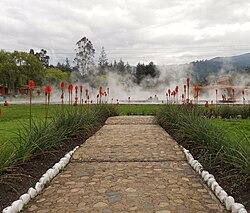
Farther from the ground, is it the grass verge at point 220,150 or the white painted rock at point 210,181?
the grass verge at point 220,150

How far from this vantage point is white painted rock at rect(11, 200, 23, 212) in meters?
2.63

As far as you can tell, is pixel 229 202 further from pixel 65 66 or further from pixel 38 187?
pixel 65 66

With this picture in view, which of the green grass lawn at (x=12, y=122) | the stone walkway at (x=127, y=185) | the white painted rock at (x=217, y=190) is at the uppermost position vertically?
the green grass lawn at (x=12, y=122)

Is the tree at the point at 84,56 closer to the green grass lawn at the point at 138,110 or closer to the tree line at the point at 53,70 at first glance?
the tree line at the point at 53,70

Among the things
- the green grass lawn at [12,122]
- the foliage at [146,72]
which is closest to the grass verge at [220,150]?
the green grass lawn at [12,122]

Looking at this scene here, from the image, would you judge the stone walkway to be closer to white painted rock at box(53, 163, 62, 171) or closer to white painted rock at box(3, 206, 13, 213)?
white painted rock at box(53, 163, 62, 171)

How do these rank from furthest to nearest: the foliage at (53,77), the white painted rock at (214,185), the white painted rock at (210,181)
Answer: the foliage at (53,77) → the white painted rock at (210,181) → the white painted rock at (214,185)

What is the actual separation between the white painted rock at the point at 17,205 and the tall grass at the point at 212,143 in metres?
2.04

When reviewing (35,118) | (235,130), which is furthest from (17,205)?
(35,118)

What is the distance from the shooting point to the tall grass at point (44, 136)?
3534 millimetres

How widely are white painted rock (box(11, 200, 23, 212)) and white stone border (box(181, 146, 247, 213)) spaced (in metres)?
1.73

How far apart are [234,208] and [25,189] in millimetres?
1888

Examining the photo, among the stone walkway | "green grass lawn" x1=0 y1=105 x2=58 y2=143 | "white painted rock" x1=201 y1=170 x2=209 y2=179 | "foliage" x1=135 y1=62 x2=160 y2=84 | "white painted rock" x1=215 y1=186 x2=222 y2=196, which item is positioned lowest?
the stone walkway

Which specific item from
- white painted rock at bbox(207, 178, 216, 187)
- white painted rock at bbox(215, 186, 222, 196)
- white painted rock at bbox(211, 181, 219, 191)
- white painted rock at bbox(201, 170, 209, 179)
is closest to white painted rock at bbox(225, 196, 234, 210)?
white painted rock at bbox(215, 186, 222, 196)
